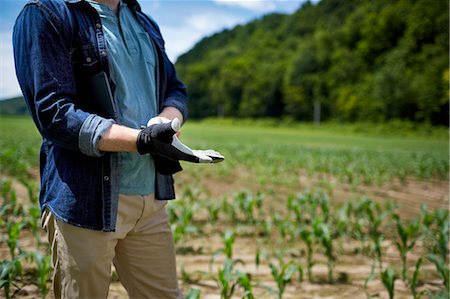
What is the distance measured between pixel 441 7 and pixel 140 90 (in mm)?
49715

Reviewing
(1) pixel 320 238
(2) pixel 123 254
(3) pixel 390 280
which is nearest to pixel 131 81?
(2) pixel 123 254

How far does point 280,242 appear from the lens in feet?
13.3

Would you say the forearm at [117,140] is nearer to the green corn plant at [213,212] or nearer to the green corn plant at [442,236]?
the green corn plant at [442,236]

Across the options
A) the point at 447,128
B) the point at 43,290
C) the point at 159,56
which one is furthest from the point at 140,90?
the point at 447,128

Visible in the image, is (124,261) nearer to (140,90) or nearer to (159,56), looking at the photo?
(140,90)

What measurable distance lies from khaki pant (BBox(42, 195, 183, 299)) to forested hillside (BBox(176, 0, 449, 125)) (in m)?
29.8

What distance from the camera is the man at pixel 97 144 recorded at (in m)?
1.34

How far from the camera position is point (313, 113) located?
6125 centimetres

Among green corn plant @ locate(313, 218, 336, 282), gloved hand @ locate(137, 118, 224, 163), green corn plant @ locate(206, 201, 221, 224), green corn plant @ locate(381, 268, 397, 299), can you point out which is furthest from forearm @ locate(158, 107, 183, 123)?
green corn plant @ locate(206, 201, 221, 224)

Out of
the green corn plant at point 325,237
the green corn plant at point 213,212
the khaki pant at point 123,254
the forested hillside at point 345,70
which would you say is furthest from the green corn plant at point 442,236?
the forested hillside at point 345,70

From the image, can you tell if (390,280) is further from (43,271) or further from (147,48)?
(43,271)

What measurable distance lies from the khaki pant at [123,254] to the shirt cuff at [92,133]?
0.91 feet

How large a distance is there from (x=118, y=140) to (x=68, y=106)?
0.21 m

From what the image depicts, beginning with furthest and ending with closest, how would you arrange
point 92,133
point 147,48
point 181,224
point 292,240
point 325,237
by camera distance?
point 292,240, point 181,224, point 325,237, point 147,48, point 92,133
